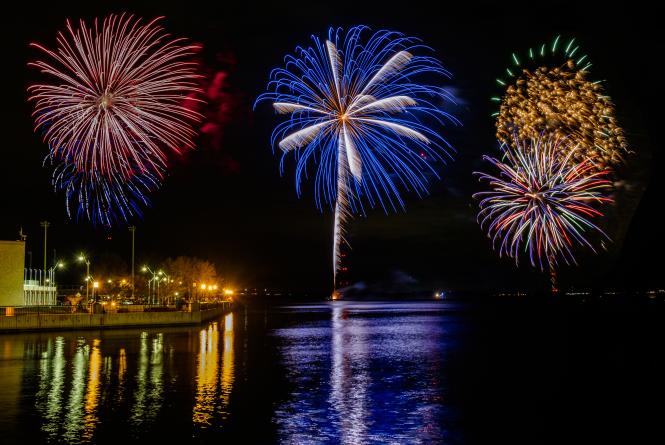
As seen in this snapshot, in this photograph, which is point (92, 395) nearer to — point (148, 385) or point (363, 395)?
point (148, 385)

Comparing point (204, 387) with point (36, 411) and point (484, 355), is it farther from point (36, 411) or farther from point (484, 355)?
point (484, 355)

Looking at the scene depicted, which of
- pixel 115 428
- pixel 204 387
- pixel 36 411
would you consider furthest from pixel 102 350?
pixel 115 428

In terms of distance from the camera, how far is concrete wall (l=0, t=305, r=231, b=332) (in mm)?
48669

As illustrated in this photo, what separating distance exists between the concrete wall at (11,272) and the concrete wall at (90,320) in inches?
584

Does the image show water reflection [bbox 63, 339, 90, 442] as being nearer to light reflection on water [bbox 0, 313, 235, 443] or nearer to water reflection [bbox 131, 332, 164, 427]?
light reflection on water [bbox 0, 313, 235, 443]

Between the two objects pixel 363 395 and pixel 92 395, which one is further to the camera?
pixel 363 395

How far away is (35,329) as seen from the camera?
49312 mm

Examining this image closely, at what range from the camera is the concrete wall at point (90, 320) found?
1916 inches

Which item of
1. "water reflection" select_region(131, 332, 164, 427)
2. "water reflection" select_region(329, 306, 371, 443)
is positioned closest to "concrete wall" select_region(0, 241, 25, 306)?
"water reflection" select_region(131, 332, 164, 427)

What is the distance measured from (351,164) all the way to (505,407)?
1941 centimetres

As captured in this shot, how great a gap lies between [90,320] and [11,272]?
1557 centimetres

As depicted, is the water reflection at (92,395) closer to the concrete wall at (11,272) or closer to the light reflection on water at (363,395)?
the light reflection on water at (363,395)

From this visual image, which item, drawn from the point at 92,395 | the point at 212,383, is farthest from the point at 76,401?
the point at 212,383

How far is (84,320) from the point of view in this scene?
5284cm
